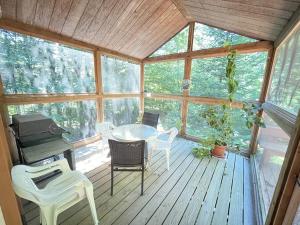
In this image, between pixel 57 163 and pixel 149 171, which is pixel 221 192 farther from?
pixel 57 163

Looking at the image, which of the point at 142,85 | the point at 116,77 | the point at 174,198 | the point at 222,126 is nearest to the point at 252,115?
the point at 222,126

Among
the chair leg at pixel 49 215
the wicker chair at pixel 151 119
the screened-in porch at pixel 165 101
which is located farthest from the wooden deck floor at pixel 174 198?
the wicker chair at pixel 151 119

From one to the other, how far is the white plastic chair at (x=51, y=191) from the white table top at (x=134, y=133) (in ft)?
2.99

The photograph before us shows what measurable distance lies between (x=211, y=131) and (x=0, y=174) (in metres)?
3.68

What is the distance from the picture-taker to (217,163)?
2.95 metres

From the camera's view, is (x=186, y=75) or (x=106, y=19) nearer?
(x=106, y=19)

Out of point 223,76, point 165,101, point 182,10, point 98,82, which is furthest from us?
point 165,101

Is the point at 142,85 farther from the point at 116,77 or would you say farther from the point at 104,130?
the point at 104,130

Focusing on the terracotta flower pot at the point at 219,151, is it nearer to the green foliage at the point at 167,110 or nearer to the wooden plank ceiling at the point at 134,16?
A: the green foliage at the point at 167,110

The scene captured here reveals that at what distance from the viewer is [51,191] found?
1.44 metres

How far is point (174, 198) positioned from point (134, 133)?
3.91 feet

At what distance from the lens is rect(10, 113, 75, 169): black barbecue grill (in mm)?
1829

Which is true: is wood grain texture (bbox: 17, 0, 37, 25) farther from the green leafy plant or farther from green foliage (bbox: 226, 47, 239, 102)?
the green leafy plant

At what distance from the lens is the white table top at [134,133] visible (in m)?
2.36
